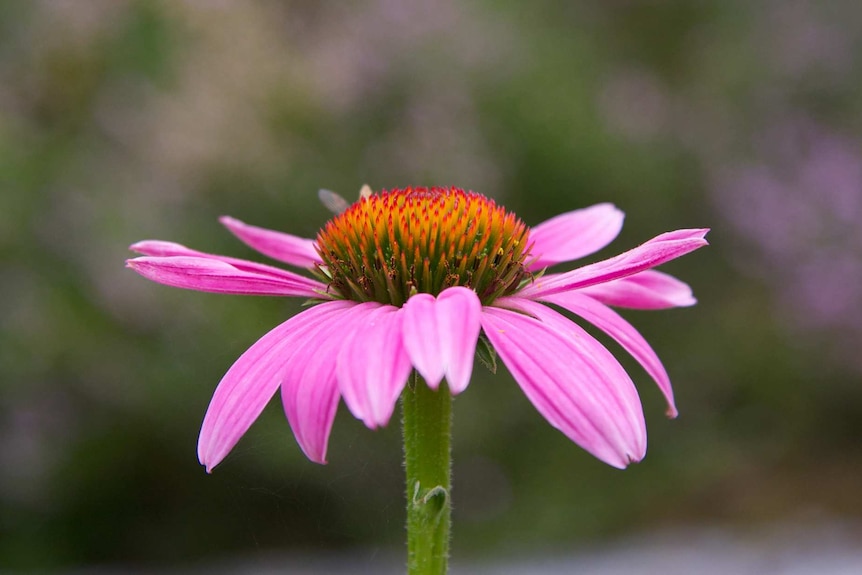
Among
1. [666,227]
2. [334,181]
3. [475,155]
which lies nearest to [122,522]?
[334,181]

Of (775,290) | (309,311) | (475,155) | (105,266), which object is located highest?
(475,155)

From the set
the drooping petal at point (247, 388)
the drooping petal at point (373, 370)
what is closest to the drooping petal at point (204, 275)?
the drooping petal at point (247, 388)

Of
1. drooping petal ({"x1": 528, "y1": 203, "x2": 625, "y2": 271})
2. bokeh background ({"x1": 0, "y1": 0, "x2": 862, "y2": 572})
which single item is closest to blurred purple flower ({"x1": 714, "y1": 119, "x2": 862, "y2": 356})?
bokeh background ({"x1": 0, "y1": 0, "x2": 862, "y2": 572})

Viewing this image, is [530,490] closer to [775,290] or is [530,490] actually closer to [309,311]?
[775,290]

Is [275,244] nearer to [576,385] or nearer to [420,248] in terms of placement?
[420,248]

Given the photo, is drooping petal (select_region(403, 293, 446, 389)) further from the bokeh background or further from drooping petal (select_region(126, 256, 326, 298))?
the bokeh background

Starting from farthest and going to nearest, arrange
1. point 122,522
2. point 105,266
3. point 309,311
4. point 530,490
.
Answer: point 530,490 < point 122,522 < point 105,266 < point 309,311

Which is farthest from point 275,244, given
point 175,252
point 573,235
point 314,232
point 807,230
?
point 807,230
